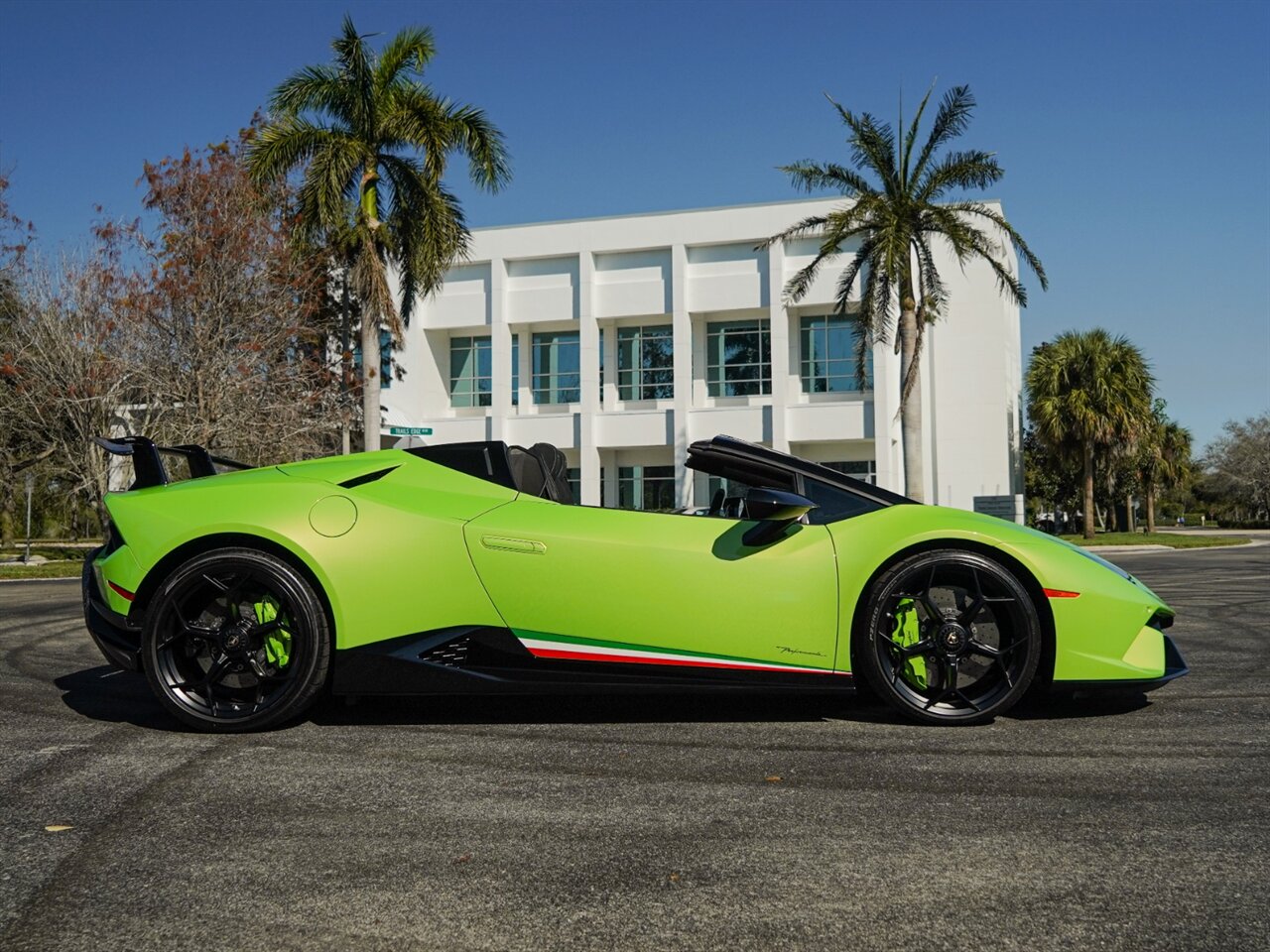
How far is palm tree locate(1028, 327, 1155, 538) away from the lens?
4059cm

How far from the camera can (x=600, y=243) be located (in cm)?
3900

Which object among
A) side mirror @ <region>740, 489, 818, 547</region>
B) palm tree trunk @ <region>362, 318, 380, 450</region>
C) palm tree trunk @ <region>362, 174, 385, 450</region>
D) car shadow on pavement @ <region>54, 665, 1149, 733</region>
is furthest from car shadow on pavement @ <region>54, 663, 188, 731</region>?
palm tree trunk @ <region>362, 318, 380, 450</region>

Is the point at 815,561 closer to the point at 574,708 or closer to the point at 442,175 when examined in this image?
the point at 574,708

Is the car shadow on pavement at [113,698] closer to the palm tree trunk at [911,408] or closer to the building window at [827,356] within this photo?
the palm tree trunk at [911,408]

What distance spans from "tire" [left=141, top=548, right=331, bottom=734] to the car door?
0.75 m

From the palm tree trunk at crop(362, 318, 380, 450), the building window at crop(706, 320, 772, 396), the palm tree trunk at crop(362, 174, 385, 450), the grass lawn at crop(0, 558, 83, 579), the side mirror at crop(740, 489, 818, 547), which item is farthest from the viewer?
the building window at crop(706, 320, 772, 396)

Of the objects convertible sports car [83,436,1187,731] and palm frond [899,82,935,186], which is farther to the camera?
palm frond [899,82,935,186]

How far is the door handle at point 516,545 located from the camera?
171 inches

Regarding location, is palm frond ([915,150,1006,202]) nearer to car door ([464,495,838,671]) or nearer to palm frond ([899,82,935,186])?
palm frond ([899,82,935,186])

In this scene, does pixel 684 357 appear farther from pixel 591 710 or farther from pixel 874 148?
pixel 591 710

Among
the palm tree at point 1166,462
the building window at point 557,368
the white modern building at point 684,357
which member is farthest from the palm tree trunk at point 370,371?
the palm tree at point 1166,462

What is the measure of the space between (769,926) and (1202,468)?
91.4 metres

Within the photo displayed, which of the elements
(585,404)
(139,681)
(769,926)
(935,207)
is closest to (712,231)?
(585,404)

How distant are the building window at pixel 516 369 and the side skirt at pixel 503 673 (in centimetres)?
3694
